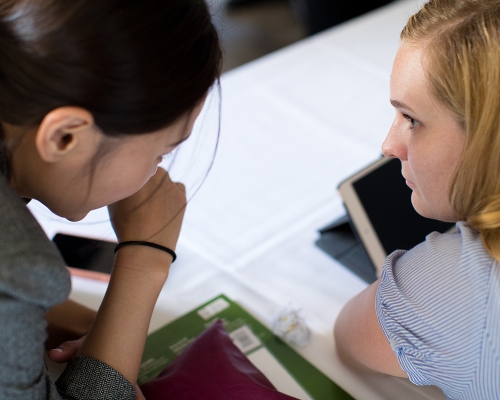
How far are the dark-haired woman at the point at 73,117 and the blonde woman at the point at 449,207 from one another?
0.24 metres

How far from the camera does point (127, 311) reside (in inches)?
26.3

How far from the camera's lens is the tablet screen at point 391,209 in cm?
88

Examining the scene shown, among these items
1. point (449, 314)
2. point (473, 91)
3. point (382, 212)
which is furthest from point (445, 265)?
point (382, 212)

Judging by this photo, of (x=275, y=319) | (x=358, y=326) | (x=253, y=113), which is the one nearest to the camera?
(x=358, y=326)

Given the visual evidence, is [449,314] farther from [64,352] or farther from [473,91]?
[64,352]

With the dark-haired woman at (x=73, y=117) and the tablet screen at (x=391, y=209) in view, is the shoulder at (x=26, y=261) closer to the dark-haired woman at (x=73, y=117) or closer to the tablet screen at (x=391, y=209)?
the dark-haired woman at (x=73, y=117)

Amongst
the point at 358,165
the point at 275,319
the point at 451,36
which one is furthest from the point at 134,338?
the point at 358,165

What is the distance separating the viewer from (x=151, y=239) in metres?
0.74

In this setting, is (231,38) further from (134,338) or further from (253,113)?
(134,338)

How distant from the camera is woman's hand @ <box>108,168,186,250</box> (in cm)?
75

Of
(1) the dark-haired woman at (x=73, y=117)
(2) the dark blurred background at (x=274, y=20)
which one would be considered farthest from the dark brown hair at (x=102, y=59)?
(2) the dark blurred background at (x=274, y=20)

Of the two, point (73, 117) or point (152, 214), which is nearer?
point (73, 117)

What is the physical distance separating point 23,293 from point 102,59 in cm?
21

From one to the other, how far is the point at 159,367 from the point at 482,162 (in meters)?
0.49
